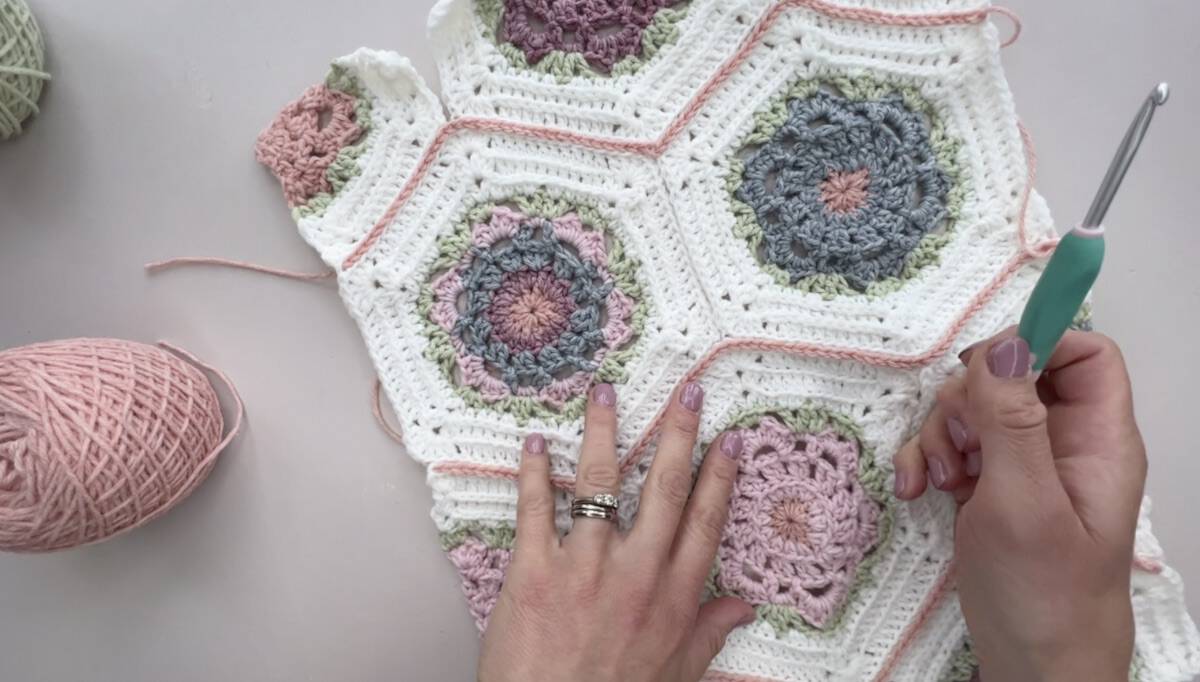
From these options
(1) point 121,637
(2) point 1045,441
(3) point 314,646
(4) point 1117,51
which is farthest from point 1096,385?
(1) point 121,637

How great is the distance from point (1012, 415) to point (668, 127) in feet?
1.57

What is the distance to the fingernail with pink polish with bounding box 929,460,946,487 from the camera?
32.3 inches

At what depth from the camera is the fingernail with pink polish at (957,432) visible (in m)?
0.81

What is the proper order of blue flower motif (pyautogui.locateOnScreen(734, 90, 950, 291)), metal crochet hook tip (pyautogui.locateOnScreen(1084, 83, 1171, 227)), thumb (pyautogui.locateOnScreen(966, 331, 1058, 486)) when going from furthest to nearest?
blue flower motif (pyautogui.locateOnScreen(734, 90, 950, 291)) → thumb (pyautogui.locateOnScreen(966, 331, 1058, 486)) → metal crochet hook tip (pyautogui.locateOnScreen(1084, 83, 1171, 227))

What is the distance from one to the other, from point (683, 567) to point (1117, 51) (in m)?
0.77

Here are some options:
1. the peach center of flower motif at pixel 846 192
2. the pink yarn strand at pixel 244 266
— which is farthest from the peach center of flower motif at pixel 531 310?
the peach center of flower motif at pixel 846 192

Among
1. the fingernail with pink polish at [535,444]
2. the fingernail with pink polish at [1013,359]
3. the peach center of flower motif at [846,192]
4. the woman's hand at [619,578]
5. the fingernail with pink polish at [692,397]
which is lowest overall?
the woman's hand at [619,578]

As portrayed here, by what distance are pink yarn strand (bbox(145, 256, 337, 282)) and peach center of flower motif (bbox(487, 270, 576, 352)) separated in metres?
0.22

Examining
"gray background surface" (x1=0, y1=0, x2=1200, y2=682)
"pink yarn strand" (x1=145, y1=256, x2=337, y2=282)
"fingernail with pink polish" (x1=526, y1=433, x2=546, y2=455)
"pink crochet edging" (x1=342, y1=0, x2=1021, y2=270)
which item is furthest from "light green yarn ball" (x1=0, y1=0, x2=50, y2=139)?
"fingernail with pink polish" (x1=526, y1=433, x2=546, y2=455)

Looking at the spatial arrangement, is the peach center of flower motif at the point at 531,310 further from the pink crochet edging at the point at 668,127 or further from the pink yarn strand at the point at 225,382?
the pink yarn strand at the point at 225,382

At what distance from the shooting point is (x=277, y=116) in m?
0.94

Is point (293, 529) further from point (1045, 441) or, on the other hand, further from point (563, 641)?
point (1045, 441)

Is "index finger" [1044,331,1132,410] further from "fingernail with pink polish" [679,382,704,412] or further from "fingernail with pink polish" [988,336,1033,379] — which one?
"fingernail with pink polish" [679,382,704,412]

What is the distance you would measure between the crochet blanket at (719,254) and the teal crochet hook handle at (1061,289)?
180 millimetres
